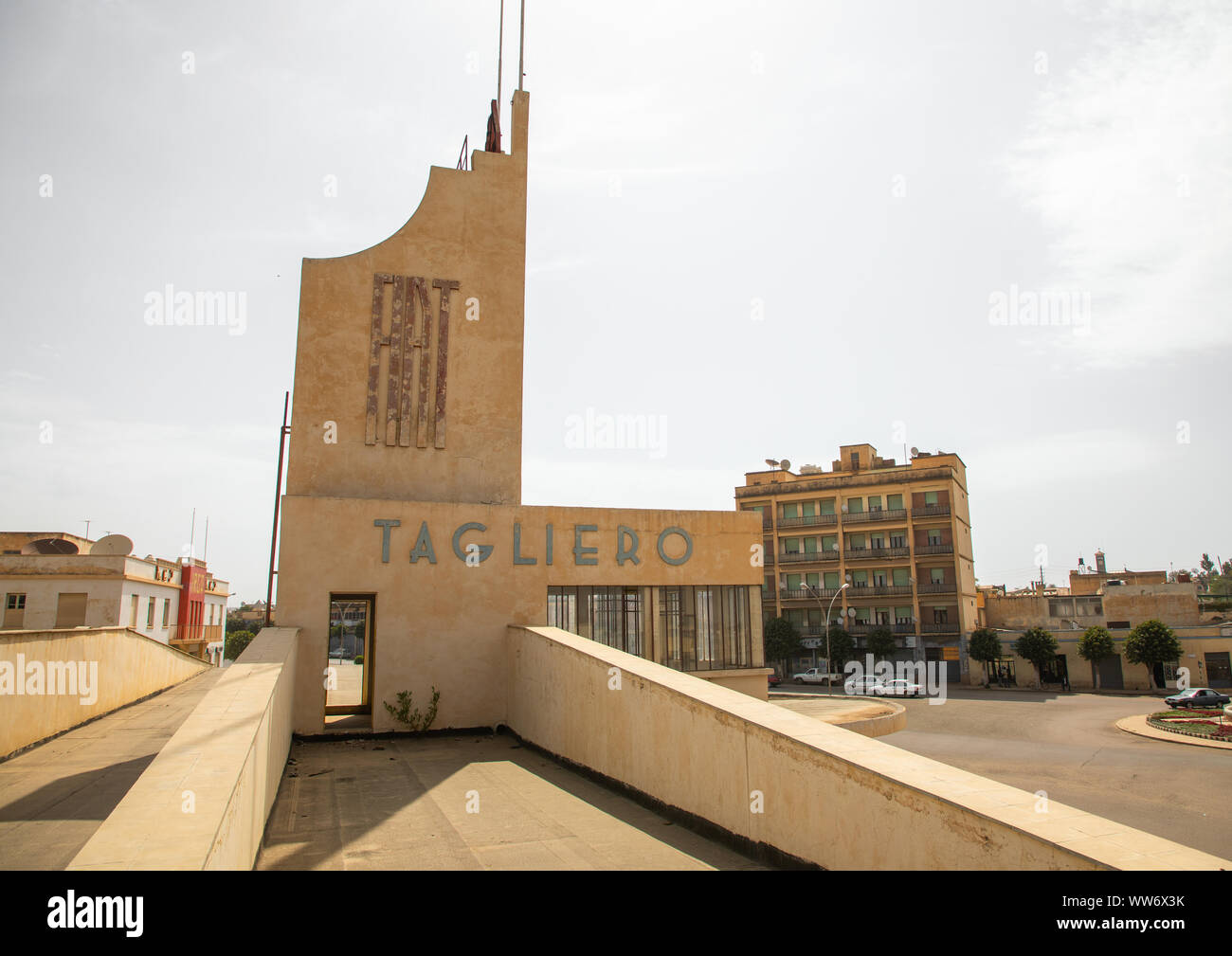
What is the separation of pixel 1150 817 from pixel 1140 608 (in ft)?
146

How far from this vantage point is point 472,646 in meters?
13.5

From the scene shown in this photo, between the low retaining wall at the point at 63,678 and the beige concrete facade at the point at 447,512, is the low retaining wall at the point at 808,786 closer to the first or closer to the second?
the beige concrete facade at the point at 447,512

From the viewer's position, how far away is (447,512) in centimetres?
1366

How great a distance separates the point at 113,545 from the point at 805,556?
46.5 m

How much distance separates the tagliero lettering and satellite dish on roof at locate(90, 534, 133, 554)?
28331mm

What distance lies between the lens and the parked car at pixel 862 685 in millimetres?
49500

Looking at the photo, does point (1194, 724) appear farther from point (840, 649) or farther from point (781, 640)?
point (781, 640)

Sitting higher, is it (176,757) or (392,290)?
(392,290)

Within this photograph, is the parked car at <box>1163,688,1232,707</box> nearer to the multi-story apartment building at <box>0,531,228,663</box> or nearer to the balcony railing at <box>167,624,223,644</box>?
the multi-story apartment building at <box>0,531,228,663</box>

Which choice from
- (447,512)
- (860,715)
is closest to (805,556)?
(860,715)

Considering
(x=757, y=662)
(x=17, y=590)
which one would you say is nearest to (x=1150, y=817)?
(x=757, y=662)

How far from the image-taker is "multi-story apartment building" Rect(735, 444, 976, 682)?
187ft

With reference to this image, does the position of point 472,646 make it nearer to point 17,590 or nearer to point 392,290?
point 392,290
